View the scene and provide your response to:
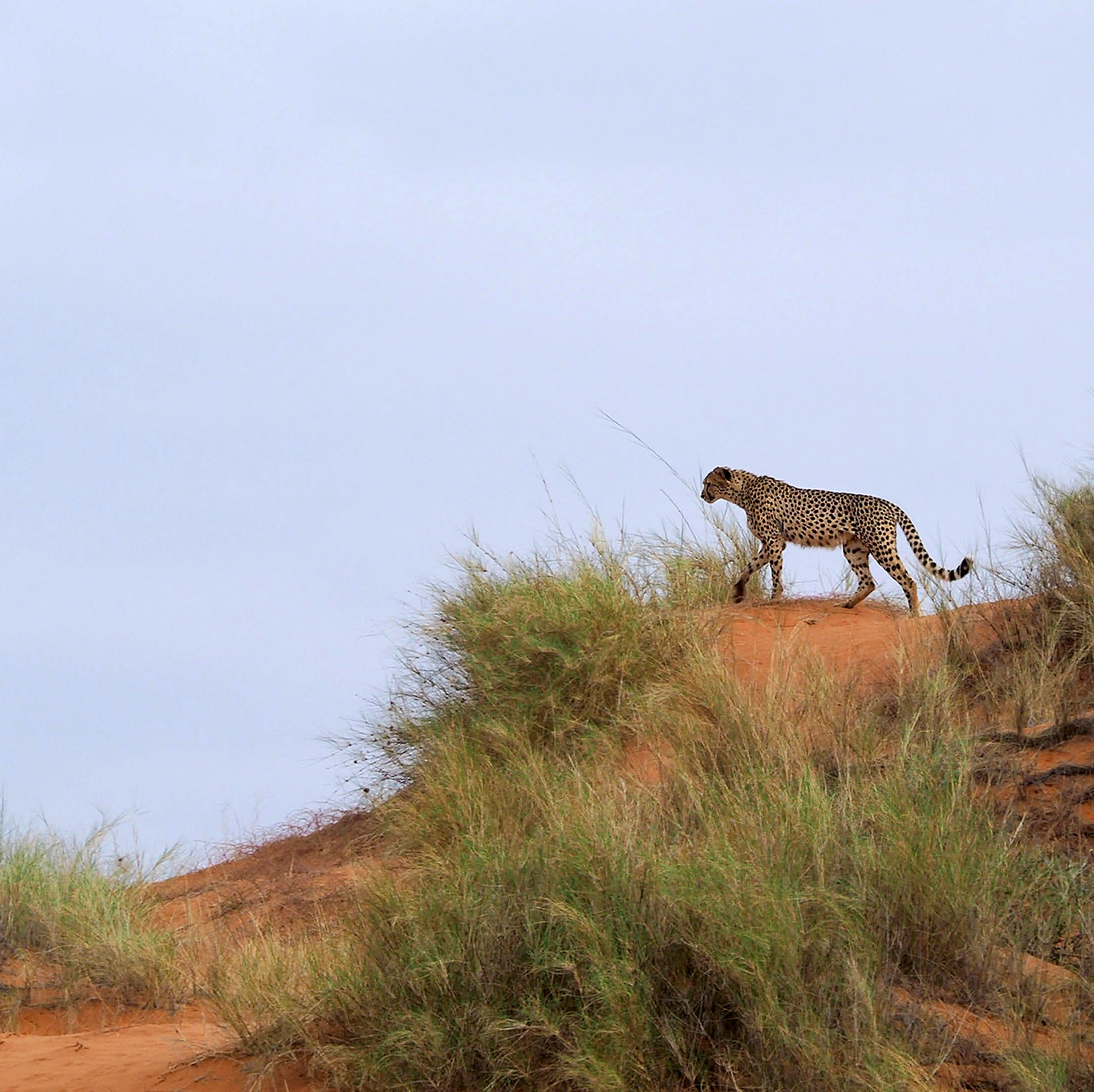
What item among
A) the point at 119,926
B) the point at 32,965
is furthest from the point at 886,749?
the point at 32,965

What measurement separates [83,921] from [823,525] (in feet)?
27.4

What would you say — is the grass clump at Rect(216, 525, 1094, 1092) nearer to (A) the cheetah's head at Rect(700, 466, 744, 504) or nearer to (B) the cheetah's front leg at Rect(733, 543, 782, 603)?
(B) the cheetah's front leg at Rect(733, 543, 782, 603)

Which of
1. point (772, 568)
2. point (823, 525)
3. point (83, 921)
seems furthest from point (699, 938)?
point (823, 525)

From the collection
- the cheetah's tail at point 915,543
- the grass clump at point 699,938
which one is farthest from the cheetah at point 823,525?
the grass clump at point 699,938

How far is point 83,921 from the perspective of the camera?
9.10 m

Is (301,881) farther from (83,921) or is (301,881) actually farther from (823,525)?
(823,525)

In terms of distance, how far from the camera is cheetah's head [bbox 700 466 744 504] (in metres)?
15.0

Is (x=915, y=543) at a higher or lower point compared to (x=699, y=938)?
higher

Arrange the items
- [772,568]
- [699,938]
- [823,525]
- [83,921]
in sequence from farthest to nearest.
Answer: [823,525]
[772,568]
[83,921]
[699,938]

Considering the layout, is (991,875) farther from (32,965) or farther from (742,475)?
(742,475)

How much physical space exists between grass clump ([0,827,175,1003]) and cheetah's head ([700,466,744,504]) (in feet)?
23.6

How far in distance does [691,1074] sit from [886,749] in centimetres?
350

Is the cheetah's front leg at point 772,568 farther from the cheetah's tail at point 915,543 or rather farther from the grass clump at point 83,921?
the grass clump at point 83,921

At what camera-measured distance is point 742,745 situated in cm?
830
